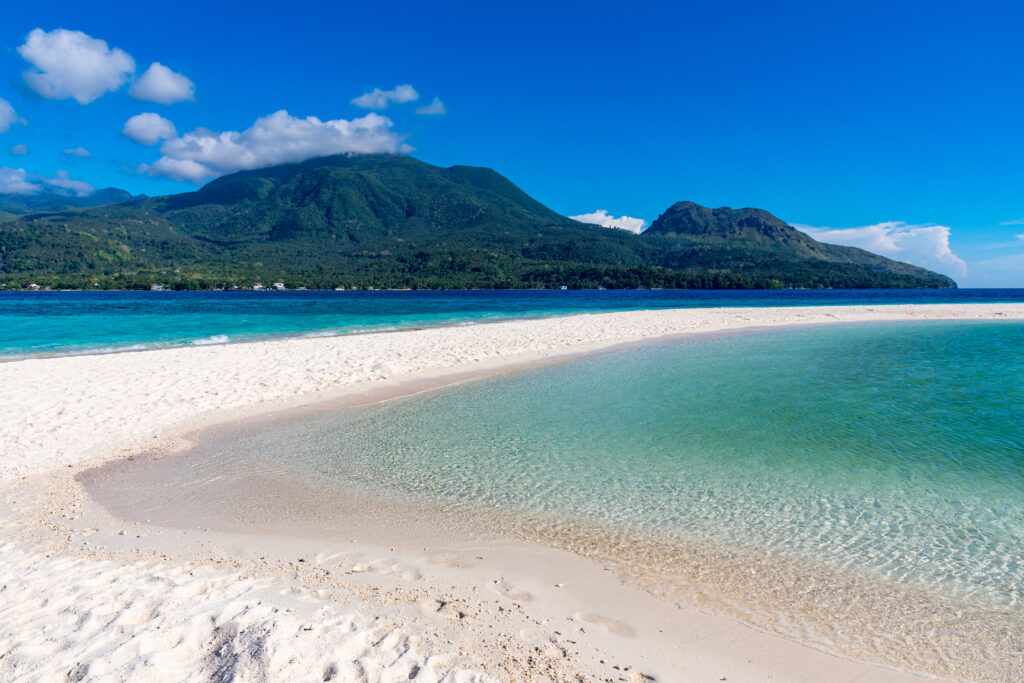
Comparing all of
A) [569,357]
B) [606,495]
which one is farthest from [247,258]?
[606,495]

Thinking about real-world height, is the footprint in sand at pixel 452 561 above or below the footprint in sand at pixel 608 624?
below

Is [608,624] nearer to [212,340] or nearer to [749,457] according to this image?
[749,457]

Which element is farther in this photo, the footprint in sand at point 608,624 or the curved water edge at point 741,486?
the curved water edge at point 741,486

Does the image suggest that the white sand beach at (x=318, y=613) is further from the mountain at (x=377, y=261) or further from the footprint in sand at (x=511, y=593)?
the mountain at (x=377, y=261)

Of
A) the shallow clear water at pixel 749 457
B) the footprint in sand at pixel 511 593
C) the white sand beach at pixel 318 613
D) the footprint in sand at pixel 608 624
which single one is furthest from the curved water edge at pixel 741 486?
the footprint in sand at pixel 511 593

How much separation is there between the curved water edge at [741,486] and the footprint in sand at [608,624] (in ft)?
2.25

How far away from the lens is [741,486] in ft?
24.6

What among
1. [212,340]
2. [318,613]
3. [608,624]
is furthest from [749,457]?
[212,340]

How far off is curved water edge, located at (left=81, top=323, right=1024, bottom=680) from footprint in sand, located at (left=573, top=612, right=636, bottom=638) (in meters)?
0.68

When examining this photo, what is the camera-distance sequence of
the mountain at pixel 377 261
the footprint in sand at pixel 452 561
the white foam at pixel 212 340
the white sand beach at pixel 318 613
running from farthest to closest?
the mountain at pixel 377 261
the white foam at pixel 212 340
the footprint in sand at pixel 452 561
the white sand beach at pixel 318 613

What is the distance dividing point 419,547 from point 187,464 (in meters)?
4.98

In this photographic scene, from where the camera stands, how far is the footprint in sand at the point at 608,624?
14.1 feet

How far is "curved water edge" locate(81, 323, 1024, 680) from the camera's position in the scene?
4719 millimetres

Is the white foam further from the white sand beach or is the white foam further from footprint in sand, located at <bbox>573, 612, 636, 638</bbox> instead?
footprint in sand, located at <bbox>573, 612, 636, 638</bbox>
